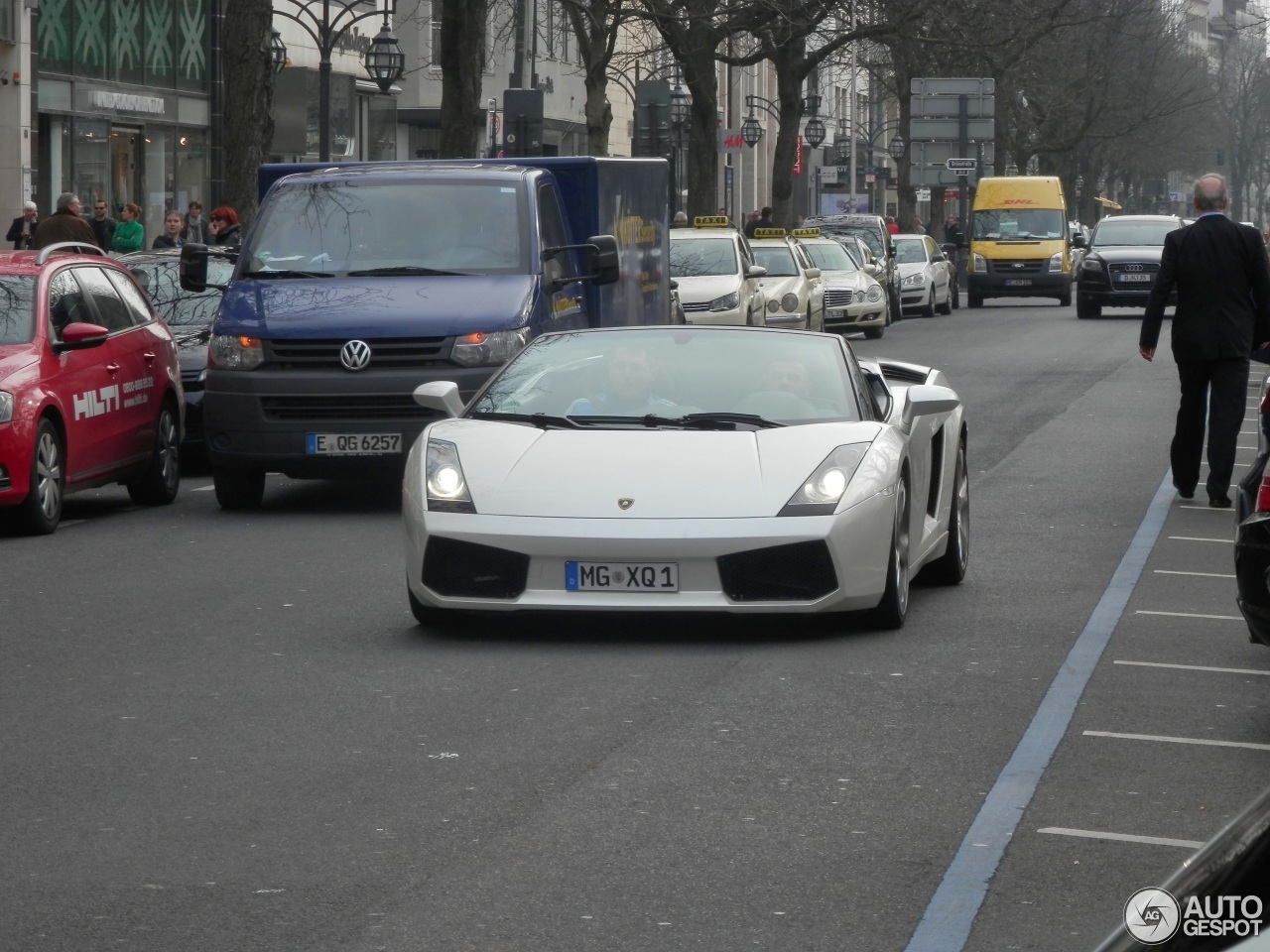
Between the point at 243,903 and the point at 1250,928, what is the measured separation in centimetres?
318

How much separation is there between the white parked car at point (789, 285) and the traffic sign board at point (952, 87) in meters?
20.1

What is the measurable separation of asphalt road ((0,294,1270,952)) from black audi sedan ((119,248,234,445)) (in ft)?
17.5

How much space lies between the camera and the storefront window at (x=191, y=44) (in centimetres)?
4362

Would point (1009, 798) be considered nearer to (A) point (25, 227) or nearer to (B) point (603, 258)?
(B) point (603, 258)

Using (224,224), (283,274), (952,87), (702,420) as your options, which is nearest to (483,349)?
(283,274)

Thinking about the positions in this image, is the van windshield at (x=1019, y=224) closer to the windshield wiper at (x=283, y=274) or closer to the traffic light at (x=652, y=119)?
the traffic light at (x=652, y=119)

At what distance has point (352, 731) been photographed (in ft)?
23.6

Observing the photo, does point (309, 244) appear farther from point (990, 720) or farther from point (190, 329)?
point (990, 720)

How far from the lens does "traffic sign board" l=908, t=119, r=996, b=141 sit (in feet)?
181

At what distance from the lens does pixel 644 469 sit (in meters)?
9.04

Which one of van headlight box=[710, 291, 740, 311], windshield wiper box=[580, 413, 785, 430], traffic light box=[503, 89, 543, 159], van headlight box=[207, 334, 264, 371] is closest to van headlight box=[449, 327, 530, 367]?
van headlight box=[207, 334, 264, 371]

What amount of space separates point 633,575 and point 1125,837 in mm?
3236

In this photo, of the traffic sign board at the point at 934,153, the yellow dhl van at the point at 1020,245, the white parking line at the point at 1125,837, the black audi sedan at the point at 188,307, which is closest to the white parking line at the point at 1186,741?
the white parking line at the point at 1125,837

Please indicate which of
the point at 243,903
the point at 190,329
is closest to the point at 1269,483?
the point at 243,903
